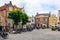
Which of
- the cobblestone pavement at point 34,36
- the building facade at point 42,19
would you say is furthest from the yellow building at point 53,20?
the cobblestone pavement at point 34,36

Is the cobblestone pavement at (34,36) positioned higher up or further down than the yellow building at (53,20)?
higher up

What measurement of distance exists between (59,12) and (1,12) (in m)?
39.8

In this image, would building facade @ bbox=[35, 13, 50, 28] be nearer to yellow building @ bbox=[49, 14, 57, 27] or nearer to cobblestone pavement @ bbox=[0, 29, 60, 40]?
yellow building @ bbox=[49, 14, 57, 27]

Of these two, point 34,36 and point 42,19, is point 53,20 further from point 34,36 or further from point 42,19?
point 34,36

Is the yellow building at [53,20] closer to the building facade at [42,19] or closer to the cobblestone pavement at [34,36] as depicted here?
the building facade at [42,19]

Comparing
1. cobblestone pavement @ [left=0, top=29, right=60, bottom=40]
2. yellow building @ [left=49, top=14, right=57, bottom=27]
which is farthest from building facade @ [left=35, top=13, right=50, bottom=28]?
cobblestone pavement @ [left=0, top=29, right=60, bottom=40]

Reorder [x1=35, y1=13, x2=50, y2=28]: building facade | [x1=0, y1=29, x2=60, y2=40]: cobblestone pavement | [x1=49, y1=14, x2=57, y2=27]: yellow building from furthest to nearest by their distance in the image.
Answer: [x1=49, y1=14, x2=57, y2=27]: yellow building, [x1=35, y1=13, x2=50, y2=28]: building facade, [x1=0, y1=29, x2=60, y2=40]: cobblestone pavement

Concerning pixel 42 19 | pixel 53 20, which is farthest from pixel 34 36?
pixel 53 20

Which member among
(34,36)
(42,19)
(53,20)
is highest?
(34,36)

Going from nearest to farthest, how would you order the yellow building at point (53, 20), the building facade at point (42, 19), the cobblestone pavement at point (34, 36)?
the cobblestone pavement at point (34, 36) < the building facade at point (42, 19) < the yellow building at point (53, 20)

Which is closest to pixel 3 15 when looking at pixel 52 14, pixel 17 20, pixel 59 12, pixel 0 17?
pixel 0 17

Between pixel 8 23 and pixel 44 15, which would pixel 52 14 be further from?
pixel 8 23

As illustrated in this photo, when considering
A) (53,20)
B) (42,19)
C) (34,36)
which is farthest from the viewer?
(53,20)

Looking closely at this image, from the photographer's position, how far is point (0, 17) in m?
67.0
